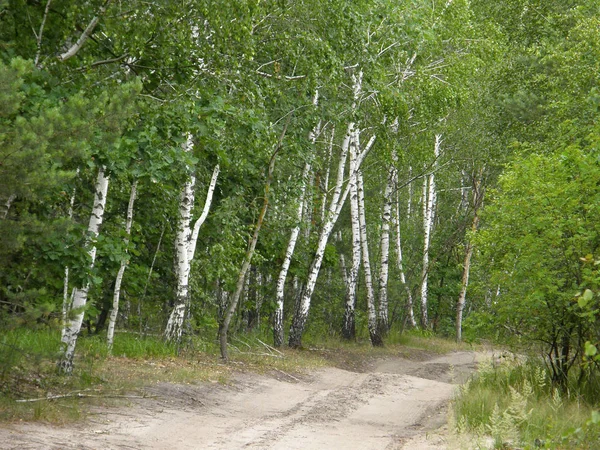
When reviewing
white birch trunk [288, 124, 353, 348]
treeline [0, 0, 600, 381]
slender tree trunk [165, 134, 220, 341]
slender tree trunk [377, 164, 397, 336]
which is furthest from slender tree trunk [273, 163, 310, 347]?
slender tree trunk [377, 164, 397, 336]

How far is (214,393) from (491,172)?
71.1ft

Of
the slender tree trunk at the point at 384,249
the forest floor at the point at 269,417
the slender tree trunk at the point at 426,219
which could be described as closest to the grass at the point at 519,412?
the forest floor at the point at 269,417

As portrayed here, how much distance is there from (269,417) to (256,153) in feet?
19.0

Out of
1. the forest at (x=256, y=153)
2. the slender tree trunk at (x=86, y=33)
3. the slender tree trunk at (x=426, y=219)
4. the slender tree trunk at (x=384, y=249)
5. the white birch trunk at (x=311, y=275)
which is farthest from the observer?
the slender tree trunk at (x=426, y=219)

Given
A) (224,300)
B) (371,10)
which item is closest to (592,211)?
(371,10)

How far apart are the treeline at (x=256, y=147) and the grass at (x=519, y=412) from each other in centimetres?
84

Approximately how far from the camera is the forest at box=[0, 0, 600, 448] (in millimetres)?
10086

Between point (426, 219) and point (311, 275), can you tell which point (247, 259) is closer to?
point (311, 275)

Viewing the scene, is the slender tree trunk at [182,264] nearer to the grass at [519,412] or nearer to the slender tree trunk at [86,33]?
the slender tree trunk at [86,33]

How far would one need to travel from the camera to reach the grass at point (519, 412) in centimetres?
922

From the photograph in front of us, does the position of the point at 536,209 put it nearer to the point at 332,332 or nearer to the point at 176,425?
the point at 176,425

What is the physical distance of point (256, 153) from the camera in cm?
1636

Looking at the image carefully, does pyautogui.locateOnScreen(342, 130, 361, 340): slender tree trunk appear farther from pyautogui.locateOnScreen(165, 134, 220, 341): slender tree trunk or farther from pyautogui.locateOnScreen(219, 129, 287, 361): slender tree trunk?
pyautogui.locateOnScreen(165, 134, 220, 341): slender tree trunk

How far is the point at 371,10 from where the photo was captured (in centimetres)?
1798
